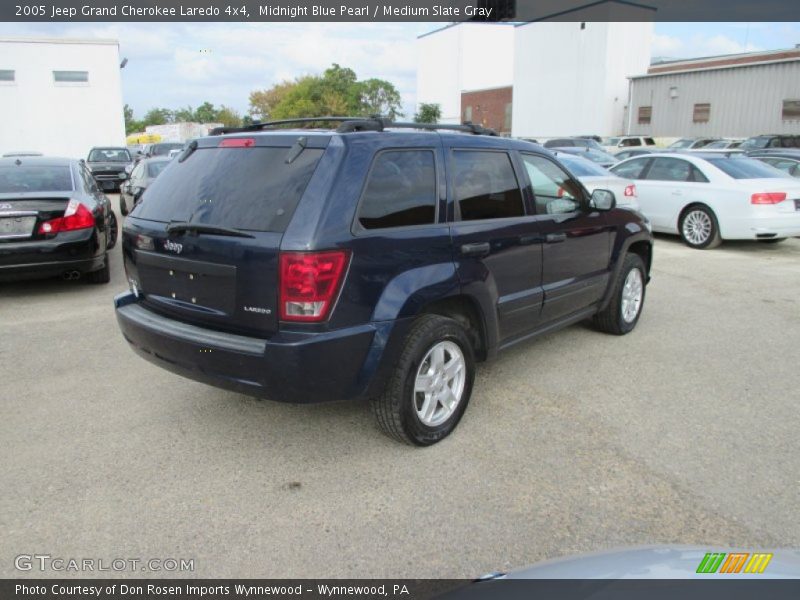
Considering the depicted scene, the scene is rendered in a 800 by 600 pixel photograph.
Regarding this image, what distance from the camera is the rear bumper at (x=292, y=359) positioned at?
10.6ft

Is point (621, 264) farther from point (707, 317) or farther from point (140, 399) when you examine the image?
point (140, 399)

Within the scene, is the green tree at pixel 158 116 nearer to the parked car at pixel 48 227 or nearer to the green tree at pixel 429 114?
the green tree at pixel 429 114

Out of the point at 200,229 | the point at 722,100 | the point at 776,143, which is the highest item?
the point at 722,100

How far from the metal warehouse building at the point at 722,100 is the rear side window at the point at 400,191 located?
35.0 metres

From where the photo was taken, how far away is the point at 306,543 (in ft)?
9.70

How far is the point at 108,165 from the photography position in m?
23.3

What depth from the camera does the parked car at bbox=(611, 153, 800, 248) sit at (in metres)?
10.2

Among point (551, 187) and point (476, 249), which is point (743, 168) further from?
point (476, 249)

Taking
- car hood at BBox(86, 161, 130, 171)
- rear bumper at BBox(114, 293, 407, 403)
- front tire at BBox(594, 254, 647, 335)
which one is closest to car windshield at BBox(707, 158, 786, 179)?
front tire at BBox(594, 254, 647, 335)

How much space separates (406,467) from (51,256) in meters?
5.35

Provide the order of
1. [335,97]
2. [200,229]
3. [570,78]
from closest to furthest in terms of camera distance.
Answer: [200,229], [570,78], [335,97]

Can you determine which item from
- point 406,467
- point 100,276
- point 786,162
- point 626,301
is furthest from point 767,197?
point 100,276

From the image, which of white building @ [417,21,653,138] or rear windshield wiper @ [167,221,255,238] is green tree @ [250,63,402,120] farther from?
rear windshield wiper @ [167,221,255,238]

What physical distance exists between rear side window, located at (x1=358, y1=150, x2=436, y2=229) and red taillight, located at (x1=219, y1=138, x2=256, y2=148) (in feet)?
2.40
